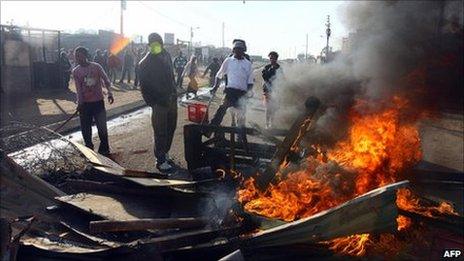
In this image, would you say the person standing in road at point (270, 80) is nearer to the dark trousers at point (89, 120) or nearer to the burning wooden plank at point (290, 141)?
the dark trousers at point (89, 120)

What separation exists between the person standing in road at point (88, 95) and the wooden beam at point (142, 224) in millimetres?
4488

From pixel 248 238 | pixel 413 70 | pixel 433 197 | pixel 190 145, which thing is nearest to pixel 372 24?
pixel 413 70

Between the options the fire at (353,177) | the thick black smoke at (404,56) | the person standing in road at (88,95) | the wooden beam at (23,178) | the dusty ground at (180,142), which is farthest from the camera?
the dusty ground at (180,142)

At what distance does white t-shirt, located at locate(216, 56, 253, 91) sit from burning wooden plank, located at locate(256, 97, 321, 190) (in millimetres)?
4185

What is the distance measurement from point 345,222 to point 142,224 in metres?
1.75

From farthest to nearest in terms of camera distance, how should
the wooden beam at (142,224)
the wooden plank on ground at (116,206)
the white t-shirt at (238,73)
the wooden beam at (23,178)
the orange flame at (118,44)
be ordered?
the orange flame at (118,44) → the white t-shirt at (238,73) → the wooden plank on ground at (116,206) → the wooden beam at (23,178) → the wooden beam at (142,224)

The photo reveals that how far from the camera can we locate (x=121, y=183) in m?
5.06

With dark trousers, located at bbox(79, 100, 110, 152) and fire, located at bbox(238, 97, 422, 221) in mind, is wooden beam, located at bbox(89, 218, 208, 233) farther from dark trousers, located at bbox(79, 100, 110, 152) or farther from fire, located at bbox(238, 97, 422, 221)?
dark trousers, located at bbox(79, 100, 110, 152)

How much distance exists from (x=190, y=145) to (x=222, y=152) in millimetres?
502

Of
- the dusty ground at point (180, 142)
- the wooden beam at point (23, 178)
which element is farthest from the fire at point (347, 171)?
the dusty ground at point (180, 142)

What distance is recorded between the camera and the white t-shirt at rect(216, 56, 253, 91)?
30.1 ft

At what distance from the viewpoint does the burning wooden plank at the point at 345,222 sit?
3.40 m

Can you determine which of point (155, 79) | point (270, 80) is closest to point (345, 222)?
point (155, 79)

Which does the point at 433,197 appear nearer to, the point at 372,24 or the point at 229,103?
the point at 372,24
